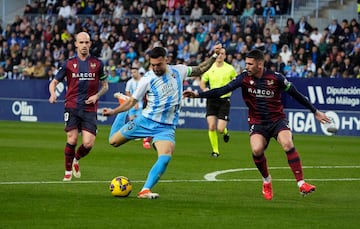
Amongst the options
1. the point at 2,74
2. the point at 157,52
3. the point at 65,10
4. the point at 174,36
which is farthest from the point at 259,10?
the point at 157,52

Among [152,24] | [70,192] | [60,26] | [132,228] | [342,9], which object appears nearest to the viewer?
[132,228]

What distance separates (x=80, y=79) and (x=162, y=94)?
9.67 ft

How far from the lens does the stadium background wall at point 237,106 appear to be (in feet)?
105

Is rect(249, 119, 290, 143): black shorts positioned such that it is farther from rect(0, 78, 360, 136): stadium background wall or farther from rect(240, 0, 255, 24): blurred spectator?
rect(240, 0, 255, 24): blurred spectator

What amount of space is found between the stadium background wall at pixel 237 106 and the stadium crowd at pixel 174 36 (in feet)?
3.65

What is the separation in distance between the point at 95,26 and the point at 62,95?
6.22 m

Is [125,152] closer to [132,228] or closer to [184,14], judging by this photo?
[132,228]

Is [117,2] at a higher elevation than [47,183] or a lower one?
higher

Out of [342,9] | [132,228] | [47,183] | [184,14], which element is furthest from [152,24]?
[132,228]

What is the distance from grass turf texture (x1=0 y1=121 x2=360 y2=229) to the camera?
1129 cm

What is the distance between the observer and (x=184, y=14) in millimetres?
42812

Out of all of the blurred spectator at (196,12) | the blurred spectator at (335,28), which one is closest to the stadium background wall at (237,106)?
the blurred spectator at (335,28)

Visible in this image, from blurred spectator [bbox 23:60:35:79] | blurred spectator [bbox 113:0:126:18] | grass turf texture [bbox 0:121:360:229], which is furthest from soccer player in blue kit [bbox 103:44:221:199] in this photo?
blurred spectator [bbox 113:0:126:18]

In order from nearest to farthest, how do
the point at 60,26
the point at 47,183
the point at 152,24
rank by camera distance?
the point at 47,183 < the point at 152,24 < the point at 60,26
